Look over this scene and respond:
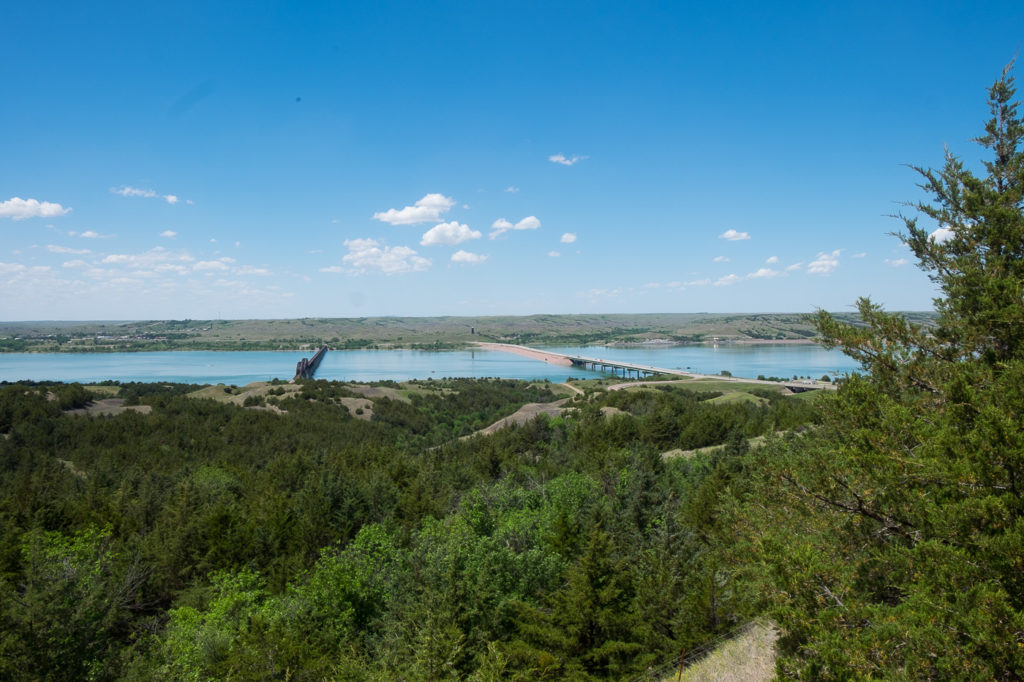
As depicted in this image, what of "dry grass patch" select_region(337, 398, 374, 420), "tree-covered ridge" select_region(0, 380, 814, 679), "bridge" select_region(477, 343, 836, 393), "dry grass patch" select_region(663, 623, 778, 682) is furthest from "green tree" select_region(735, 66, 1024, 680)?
"dry grass patch" select_region(337, 398, 374, 420)

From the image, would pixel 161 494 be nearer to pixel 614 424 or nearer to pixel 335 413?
pixel 614 424

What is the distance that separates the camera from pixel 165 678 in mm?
13883

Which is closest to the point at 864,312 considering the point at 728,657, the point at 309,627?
the point at 728,657

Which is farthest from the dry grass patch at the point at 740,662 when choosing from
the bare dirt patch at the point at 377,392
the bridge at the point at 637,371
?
the bare dirt patch at the point at 377,392

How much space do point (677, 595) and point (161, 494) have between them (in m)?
34.8

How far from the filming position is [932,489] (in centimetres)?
714

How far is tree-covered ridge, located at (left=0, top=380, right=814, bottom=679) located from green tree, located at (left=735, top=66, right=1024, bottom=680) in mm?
5495

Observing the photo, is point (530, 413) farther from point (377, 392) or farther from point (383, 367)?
point (383, 367)

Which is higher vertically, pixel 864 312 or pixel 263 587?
pixel 864 312

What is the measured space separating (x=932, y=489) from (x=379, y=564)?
774 inches

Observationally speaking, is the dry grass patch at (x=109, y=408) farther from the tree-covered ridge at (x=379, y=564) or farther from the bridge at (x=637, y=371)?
the bridge at (x=637, y=371)

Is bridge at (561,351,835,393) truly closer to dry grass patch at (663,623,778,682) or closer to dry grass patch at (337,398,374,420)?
dry grass patch at (337,398,374,420)

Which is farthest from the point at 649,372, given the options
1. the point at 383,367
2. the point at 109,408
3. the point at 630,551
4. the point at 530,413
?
the point at 630,551

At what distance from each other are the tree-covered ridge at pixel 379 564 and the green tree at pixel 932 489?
18.0 feet
